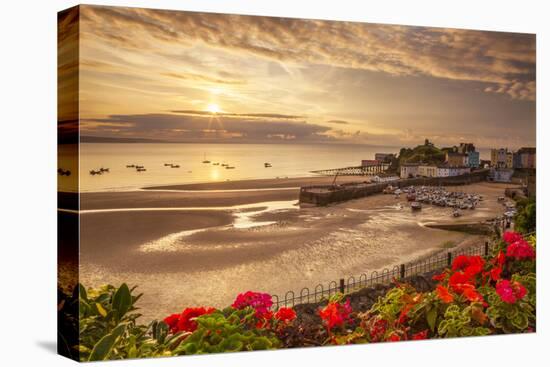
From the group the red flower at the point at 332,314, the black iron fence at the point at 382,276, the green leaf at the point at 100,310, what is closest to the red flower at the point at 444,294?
the black iron fence at the point at 382,276

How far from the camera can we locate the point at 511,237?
8.43 meters

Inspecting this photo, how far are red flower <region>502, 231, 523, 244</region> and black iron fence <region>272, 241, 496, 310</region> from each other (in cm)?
15

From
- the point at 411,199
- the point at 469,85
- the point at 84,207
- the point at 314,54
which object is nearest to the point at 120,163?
the point at 84,207

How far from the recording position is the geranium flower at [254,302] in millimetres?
7066

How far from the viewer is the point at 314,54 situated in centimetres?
752

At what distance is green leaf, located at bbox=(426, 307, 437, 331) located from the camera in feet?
25.3

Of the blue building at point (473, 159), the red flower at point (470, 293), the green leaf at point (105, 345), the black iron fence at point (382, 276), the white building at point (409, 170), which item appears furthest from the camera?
the blue building at point (473, 159)

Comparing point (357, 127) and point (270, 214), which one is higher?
point (357, 127)

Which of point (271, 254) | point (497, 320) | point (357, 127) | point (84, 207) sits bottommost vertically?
point (497, 320)

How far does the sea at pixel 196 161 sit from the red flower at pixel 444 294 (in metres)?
1.40

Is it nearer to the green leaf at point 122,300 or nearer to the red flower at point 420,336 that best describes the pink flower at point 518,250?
the red flower at point 420,336

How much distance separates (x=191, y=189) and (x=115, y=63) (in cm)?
128

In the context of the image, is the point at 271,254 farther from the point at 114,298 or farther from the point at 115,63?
the point at 115,63

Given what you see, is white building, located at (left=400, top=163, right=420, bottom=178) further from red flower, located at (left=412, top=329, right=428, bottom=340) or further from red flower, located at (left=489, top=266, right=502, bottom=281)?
red flower, located at (left=412, top=329, right=428, bottom=340)
